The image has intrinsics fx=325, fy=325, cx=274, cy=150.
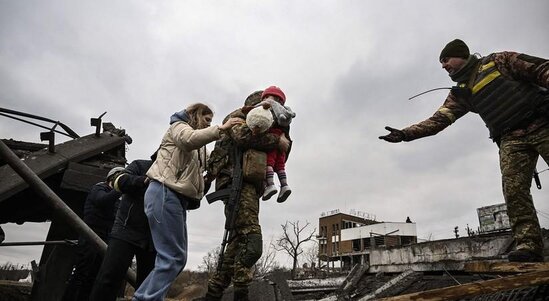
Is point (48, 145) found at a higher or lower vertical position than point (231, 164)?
higher

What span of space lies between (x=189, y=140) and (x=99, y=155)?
388 cm

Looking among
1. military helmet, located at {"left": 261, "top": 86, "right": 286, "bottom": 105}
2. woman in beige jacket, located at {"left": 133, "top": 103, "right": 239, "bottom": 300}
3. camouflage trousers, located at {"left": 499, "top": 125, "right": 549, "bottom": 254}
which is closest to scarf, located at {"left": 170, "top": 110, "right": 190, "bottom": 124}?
woman in beige jacket, located at {"left": 133, "top": 103, "right": 239, "bottom": 300}

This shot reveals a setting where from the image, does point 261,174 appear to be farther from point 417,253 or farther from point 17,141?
point 417,253

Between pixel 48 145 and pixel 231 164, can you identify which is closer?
pixel 231 164

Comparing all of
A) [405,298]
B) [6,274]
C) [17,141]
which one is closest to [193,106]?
[405,298]

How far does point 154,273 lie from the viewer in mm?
2256

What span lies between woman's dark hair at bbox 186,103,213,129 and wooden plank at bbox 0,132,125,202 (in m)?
2.96

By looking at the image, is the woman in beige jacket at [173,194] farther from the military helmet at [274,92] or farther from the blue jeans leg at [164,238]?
the military helmet at [274,92]

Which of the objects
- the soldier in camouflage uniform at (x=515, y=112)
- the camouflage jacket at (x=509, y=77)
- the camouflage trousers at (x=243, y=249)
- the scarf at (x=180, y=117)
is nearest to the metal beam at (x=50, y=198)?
the camouflage trousers at (x=243, y=249)

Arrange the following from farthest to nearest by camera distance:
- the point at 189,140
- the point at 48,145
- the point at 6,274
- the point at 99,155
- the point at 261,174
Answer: the point at 6,274, the point at 99,155, the point at 48,145, the point at 261,174, the point at 189,140

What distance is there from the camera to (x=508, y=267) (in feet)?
8.15

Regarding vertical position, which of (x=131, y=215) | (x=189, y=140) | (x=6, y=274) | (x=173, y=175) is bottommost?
(x=6, y=274)

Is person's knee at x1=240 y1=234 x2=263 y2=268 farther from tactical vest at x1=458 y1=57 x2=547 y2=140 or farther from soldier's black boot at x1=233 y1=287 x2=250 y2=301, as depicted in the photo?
tactical vest at x1=458 y1=57 x2=547 y2=140

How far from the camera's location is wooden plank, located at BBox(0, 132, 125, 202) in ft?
13.8
